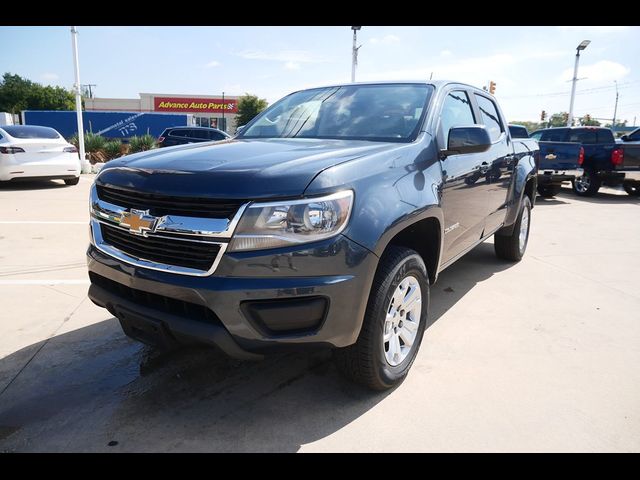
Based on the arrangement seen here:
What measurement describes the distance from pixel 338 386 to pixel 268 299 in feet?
3.32

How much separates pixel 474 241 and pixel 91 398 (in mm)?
3153

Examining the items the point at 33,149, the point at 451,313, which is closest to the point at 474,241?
the point at 451,313

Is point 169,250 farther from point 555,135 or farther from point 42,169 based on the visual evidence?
point 555,135

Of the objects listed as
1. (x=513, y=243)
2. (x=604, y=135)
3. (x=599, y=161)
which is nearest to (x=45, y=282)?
(x=513, y=243)

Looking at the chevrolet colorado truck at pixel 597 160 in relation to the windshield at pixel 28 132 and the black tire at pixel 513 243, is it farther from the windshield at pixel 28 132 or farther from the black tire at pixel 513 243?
the windshield at pixel 28 132

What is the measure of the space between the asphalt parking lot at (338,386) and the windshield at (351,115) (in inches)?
61.3

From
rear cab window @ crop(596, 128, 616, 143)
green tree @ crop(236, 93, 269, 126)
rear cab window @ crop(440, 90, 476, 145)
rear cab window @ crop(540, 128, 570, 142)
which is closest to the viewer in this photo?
rear cab window @ crop(440, 90, 476, 145)

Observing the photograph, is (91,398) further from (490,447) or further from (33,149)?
(33,149)

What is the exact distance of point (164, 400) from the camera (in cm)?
270

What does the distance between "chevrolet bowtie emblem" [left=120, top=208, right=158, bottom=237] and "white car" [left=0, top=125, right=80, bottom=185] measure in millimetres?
9262

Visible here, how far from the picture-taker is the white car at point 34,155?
9828 millimetres

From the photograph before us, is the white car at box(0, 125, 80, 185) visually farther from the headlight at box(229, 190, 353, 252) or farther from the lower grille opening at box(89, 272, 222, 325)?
the headlight at box(229, 190, 353, 252)

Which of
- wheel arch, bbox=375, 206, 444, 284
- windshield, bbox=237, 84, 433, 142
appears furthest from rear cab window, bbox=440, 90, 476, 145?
wheel arch, bbox=375, 206, 444, 284

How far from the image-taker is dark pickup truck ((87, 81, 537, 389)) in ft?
6.96
